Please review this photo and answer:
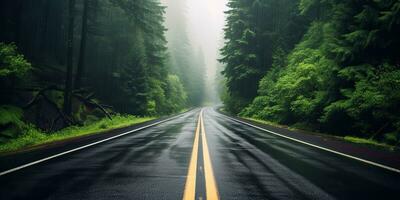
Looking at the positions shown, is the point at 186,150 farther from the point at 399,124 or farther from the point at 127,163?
the point at 399,124

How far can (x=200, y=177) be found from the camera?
20.1 ft

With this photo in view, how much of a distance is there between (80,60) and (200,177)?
76.3 ft

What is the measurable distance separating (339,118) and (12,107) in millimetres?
17615

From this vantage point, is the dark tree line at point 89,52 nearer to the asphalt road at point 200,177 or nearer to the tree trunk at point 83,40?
the tree trunk at point 83,40

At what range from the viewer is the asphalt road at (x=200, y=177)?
4961mm

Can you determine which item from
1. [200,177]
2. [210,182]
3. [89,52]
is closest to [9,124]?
[200,177]

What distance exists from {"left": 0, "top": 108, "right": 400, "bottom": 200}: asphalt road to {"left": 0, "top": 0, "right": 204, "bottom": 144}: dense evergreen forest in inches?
535

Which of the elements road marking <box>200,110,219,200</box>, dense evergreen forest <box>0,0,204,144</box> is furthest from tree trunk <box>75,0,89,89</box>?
road marking <box>200,110,219,200</box>

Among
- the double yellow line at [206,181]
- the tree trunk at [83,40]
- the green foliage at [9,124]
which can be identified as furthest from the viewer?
the tree trunk at [83,40]

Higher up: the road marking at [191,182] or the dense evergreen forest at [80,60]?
the dense evergreen forest at [80,60]

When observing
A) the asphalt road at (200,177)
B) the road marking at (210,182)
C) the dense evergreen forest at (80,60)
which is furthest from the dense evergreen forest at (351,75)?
the dense evergreen forest at (80,60)

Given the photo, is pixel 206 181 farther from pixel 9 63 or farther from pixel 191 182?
pixel 9 63

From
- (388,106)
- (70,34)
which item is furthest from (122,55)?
(388,106)

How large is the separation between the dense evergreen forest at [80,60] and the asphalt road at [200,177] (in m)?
13.6
